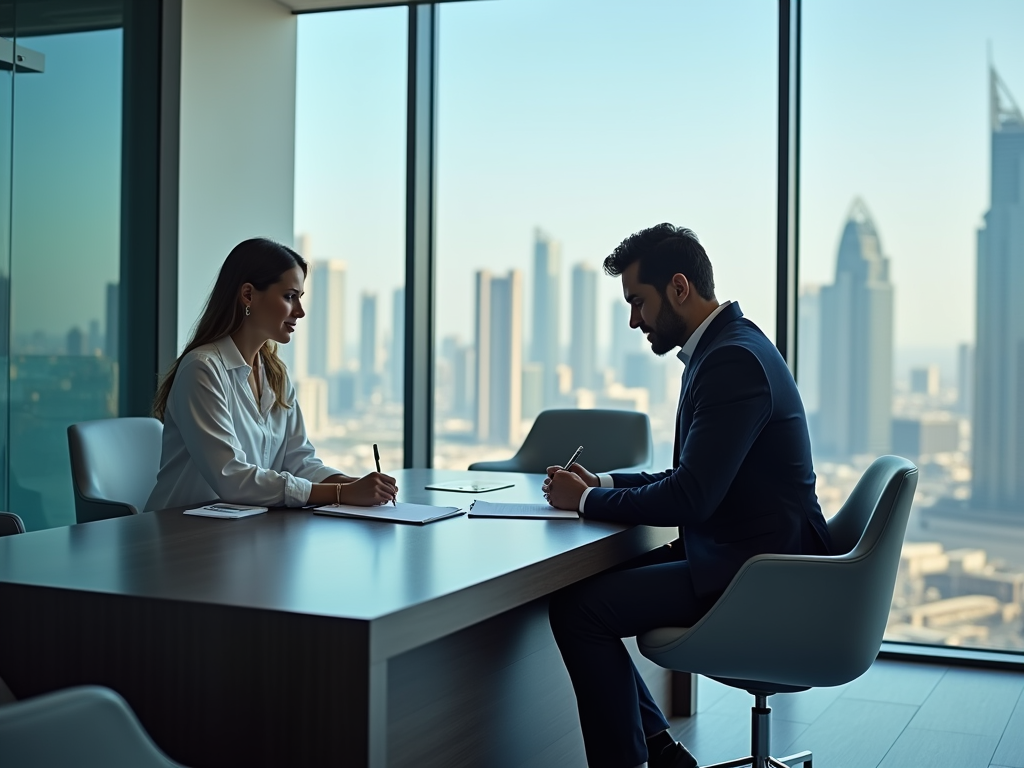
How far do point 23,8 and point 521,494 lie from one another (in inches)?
108

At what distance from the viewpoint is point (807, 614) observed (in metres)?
2.18

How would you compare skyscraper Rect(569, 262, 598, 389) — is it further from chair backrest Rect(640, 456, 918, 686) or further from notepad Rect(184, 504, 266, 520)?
chair backrest Rect(640, 456, 918, 686)

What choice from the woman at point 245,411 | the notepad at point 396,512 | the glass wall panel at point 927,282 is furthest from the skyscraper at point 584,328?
the notepad at point 396,512

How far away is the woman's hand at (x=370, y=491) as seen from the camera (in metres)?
2.58

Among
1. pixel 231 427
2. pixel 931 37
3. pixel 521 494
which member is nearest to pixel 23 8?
pixel 231 427

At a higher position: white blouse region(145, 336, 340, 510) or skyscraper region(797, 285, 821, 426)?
skyscraper region(797, 285, 821, 426)

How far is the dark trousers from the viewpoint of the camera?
2.23m

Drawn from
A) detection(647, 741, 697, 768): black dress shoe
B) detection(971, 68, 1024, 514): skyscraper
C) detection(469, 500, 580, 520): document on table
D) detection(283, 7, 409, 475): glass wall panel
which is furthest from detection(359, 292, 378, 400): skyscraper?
detection(647, 741, 697, 768): black dress shoe

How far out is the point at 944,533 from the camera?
4086 millimetres

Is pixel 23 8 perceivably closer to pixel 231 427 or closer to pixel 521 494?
pixel 231 427

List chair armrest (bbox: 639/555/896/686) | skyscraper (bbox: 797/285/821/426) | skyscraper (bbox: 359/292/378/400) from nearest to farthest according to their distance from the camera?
chair armrest (bbox: 639/555/896/686), skyscraper (bbox: 797/285/821/426), skyscraper (bbox: 359/292/378/400)

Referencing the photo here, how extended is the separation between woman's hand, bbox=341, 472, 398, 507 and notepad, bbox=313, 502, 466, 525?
0.02 meters

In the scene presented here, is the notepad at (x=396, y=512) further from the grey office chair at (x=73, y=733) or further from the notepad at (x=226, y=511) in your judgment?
the grey office chair at (x=73, y=733)

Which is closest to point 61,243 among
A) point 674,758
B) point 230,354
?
point 230,354
